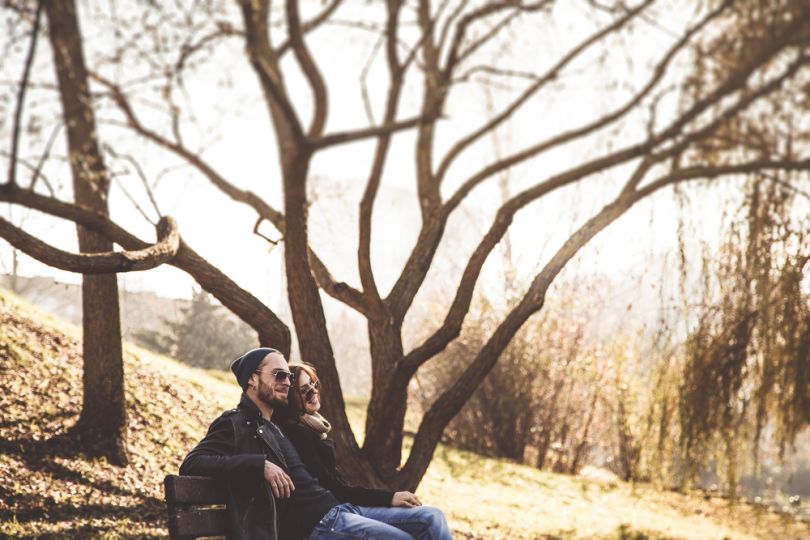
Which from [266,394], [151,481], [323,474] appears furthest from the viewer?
[151,481]

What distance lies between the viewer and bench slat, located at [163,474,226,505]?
2875 mm

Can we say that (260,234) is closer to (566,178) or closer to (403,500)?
(566,178)

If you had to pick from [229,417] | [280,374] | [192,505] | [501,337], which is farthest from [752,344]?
[192,505]

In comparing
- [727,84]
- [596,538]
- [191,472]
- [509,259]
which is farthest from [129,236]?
[509,259]

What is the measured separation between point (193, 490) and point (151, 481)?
15.4 ft

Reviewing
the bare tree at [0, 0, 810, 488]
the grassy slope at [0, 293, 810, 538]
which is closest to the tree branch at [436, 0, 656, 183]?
the bare tree at [0, 0, 810, 488]

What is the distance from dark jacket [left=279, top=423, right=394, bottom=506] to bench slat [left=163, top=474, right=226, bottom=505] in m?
0.59

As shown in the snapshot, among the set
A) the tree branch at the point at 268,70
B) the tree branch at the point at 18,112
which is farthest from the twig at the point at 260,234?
the tree branch at the point at 18,112

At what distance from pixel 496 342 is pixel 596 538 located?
11.6ft

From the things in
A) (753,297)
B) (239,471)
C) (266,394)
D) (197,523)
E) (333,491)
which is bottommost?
(197,523)

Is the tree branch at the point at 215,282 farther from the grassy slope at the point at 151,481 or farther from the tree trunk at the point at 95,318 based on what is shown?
the grassy slope at the point at 151,481

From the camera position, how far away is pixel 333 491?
371 cm

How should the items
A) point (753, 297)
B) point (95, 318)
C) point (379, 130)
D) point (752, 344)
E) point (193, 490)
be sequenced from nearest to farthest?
point (193, 490) < point (379, 130) < point (753, 297) < point (752, 344) < point (95, 318)

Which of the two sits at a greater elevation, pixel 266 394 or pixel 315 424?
Result: pixel 266 394
